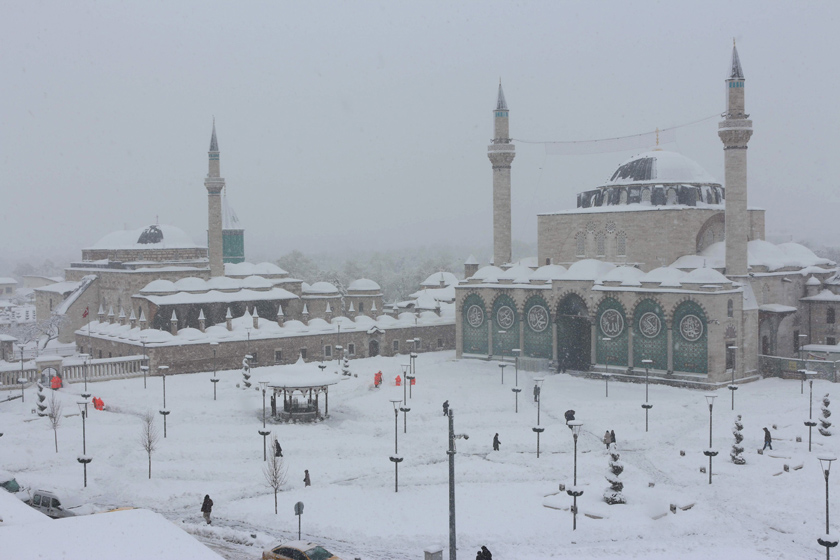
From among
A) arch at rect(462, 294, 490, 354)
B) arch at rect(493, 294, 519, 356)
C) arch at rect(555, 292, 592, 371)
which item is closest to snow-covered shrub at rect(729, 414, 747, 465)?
arch at rect(555, 292, 592, 371)

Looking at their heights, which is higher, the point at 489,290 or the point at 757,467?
the point at 489,290

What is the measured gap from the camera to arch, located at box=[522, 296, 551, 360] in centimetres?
4783

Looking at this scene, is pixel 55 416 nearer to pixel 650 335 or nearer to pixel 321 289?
pixel 650 335

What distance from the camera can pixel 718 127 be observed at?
144 feet

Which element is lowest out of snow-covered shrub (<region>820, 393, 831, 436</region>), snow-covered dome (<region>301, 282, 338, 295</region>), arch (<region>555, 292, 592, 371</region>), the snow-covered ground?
the snow-covered ground

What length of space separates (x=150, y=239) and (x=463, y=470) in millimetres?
36626

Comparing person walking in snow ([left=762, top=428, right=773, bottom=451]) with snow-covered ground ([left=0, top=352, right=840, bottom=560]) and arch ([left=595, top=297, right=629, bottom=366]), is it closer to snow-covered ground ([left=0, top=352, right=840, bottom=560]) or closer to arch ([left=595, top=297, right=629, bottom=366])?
snow-covered ground ([left=0, top=352, right=840, bottom=560])

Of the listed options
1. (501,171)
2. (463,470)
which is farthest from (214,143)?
(463,470)

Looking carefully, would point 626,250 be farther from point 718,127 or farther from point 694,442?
point 694,442

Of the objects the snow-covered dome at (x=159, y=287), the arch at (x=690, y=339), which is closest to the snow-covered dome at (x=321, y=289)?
the snow-covered dome at (x=159, y=287)

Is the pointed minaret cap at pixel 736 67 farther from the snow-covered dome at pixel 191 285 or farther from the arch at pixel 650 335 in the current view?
the snow-covered dome at pixel 191 285

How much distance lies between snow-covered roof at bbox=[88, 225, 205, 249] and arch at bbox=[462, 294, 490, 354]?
66.2ft

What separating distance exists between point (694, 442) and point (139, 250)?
128ft

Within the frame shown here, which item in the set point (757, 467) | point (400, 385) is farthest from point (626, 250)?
point (757, 467)
